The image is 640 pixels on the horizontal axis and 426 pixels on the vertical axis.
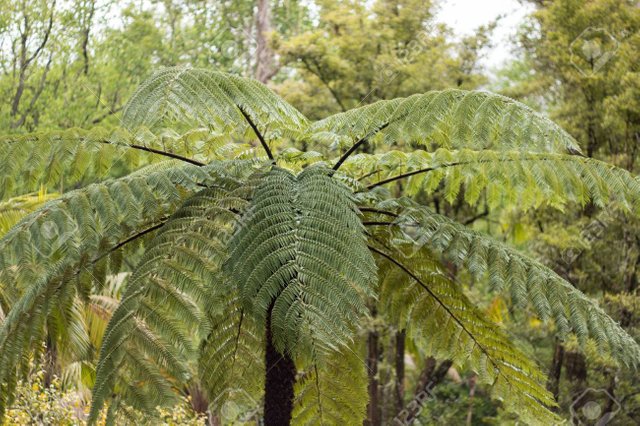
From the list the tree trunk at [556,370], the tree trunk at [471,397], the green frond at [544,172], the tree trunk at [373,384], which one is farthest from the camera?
the tree trunk at [471,397]

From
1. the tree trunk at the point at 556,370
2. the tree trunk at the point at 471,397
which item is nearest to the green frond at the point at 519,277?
the tree trunk at the point at 556,370

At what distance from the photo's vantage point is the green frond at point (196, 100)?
3.99 metres

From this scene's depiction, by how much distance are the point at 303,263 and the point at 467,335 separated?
1.68 metres

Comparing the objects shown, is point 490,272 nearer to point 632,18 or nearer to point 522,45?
point 632,18

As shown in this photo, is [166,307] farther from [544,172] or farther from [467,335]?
[544,172]

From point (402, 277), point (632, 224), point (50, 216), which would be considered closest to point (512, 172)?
point (402, 277)

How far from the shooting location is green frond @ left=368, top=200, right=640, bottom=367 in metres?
4.29

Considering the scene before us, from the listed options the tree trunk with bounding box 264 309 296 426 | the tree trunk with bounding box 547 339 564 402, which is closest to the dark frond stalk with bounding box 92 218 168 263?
the tree trunk with bounding box 264 309 296 426

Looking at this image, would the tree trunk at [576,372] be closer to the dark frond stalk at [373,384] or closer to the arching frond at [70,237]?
the dark frond stalk at [373,384]

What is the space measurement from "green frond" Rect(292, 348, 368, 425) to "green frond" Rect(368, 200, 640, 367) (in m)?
1.02

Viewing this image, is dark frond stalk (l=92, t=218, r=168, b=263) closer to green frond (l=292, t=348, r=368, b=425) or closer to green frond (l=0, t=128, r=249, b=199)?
green frond (l=0, t=128, r=249, b=199)

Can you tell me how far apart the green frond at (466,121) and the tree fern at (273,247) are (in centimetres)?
1

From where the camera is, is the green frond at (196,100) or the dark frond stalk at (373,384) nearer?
the green frond at (196,100)

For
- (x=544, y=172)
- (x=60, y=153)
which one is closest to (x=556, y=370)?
(x=544, y=172)
